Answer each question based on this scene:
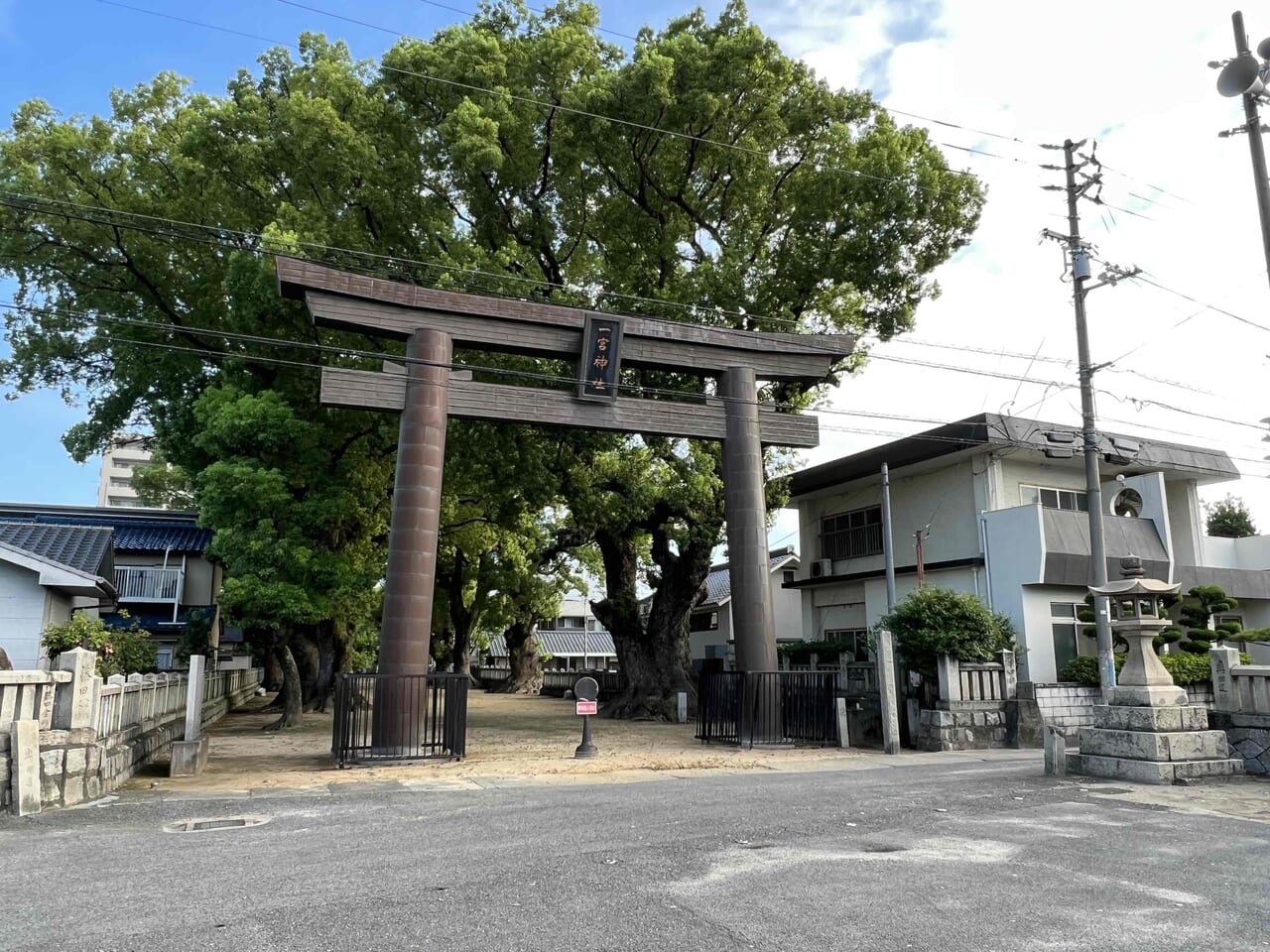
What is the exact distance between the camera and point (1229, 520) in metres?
36.1

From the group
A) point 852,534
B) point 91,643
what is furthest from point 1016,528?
point 91,643

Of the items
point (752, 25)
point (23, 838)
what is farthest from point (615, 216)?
point (23, 838)

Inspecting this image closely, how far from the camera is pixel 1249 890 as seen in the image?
237 inches

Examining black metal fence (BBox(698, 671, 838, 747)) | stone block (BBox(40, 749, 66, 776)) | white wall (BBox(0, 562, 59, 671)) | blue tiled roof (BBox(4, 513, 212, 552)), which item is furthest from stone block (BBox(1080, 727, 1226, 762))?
blue tiled roof (BBox(4, 513, 212, 552))

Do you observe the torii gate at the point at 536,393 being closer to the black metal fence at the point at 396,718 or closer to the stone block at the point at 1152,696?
the black metal fence at the point at 396,718

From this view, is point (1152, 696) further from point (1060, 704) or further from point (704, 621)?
point (704, 621)

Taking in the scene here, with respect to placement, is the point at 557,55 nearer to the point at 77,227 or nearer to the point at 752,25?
the point at 752,25

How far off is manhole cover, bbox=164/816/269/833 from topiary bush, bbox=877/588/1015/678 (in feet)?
40.3

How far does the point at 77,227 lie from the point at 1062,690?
84.5 ft

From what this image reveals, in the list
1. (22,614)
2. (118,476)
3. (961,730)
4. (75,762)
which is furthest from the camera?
(118,476)

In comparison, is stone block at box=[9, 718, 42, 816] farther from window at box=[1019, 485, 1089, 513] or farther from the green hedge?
window at box=[1019, 485, 1089, 513]

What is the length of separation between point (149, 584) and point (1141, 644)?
31.0m

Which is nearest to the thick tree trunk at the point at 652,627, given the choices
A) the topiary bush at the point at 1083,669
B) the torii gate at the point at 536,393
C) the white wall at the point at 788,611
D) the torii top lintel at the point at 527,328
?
the torii gate at the point at 536,393

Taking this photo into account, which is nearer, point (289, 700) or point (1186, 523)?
point (289, 700)
